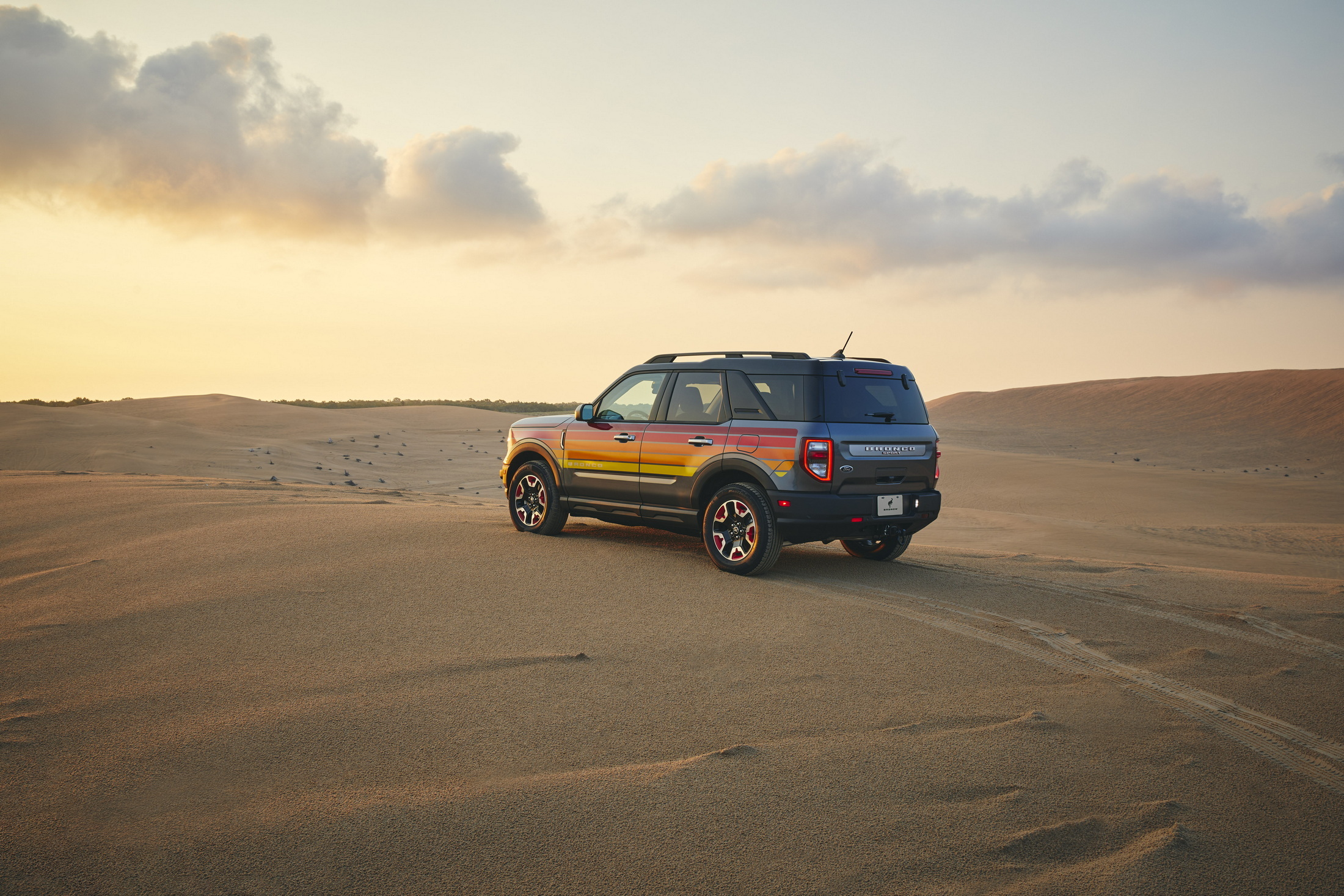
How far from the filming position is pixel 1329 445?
42969mm

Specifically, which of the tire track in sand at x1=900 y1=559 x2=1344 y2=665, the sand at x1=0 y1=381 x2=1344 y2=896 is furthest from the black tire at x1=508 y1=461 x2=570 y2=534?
the tire track in sand at x1=900 y1=559 x2=1344 y2=665

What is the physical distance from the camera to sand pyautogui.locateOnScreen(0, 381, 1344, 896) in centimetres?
319

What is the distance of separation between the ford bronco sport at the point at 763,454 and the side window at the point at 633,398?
0.01 meters

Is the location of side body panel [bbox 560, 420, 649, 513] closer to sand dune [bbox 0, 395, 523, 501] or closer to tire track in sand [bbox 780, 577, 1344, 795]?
tire track in sand [bbox 780, 577, 1344, 795]

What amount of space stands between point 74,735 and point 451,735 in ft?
6.01

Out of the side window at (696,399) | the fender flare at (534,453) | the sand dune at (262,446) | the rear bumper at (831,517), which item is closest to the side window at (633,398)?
the side window at (696,399)

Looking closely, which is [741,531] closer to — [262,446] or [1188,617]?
[1188,617]

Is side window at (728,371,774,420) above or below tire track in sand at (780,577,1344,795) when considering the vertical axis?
above

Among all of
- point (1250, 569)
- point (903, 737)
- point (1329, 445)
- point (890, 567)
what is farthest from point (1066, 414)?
point (903, 737)

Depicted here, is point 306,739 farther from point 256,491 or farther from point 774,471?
point 256,491

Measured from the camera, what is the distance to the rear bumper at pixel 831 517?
745 centimetres

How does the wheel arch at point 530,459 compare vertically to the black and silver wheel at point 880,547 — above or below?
above

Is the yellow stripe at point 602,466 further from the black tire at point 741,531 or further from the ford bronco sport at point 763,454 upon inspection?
the black tire at point 741,531

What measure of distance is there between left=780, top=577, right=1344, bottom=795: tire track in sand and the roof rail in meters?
2.08
